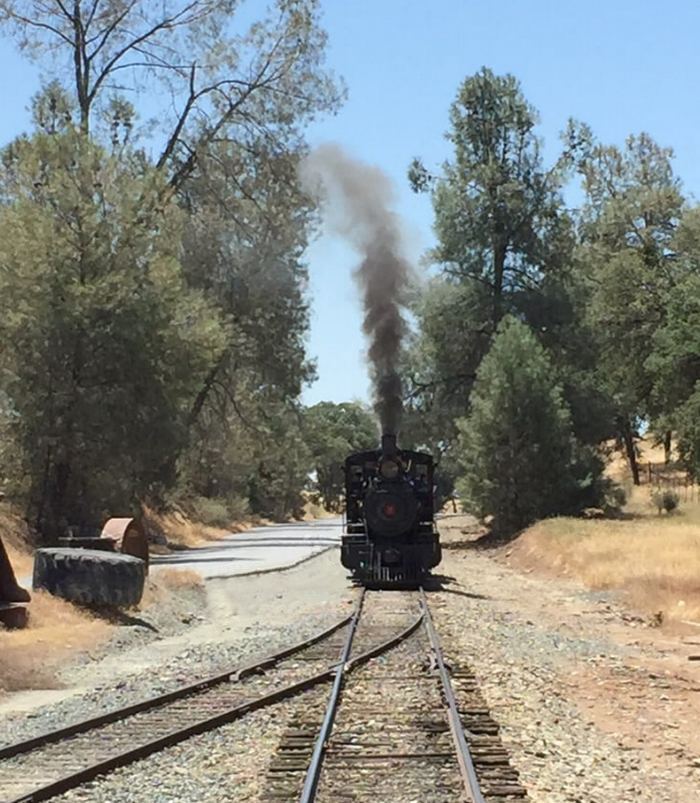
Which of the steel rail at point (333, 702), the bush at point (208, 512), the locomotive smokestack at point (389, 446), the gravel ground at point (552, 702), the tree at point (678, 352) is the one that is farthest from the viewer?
the bush at point (208, 512)

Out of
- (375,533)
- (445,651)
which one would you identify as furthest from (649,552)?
(445,651)

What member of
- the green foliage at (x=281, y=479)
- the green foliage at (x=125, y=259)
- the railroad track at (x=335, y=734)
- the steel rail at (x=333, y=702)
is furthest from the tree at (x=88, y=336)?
the green foliage at (x=281, y=479)

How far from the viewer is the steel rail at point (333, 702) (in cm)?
714

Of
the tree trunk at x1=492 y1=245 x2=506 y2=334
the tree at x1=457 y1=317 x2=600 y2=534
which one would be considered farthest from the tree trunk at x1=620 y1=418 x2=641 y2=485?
the tree at x1=457 y1=317 x2=600 y2=534

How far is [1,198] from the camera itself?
124ft

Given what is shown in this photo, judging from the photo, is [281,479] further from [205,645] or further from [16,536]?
[205,645]

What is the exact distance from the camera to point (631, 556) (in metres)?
28.3

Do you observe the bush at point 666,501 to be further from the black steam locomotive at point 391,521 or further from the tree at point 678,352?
the black steam locomotive at point 391,521

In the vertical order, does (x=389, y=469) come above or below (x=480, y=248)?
below

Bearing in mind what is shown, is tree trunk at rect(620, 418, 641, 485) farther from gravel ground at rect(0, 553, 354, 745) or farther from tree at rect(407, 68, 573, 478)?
gravel ground at rect(0, 553, 354, 745)

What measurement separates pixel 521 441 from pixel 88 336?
16.3 m

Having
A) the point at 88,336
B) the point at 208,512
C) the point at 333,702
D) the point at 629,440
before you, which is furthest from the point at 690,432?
the point at 629,440

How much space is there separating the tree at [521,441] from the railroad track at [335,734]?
26715 mm

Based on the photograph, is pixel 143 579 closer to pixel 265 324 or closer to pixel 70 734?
pixel 70 734
